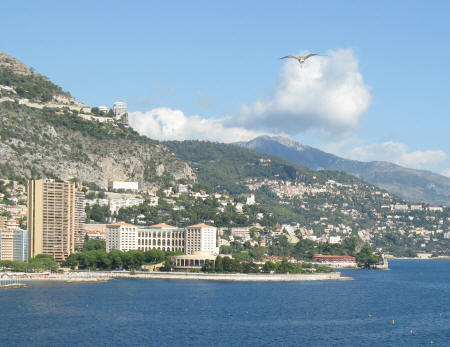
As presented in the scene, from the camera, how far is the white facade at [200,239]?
177 metres

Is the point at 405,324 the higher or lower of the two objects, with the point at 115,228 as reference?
lower

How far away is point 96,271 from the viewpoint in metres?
151

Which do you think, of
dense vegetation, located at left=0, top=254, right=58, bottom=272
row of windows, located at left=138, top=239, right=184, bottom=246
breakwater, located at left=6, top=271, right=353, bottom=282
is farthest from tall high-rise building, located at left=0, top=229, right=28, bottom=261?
row of windows, located at left=138, top=239, right=184, bottom=246

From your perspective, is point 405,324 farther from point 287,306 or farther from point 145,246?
point 145,246

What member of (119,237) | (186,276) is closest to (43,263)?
(186,276)

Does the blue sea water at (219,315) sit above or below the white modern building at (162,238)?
below

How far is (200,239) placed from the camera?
177m

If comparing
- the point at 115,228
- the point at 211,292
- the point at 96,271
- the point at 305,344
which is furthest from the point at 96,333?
the point at 115,228

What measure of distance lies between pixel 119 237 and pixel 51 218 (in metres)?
22.8

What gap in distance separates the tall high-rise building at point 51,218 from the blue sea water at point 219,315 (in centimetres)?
2631

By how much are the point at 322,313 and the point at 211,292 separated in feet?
85.5

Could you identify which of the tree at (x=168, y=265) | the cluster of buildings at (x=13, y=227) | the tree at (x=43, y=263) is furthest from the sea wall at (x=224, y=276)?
the cluster of buildings at (x=13, y=227)

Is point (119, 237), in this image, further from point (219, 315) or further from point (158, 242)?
point (219, 315)

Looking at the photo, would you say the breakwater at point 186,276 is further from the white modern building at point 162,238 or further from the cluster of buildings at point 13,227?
the white modern building at point 162,238
